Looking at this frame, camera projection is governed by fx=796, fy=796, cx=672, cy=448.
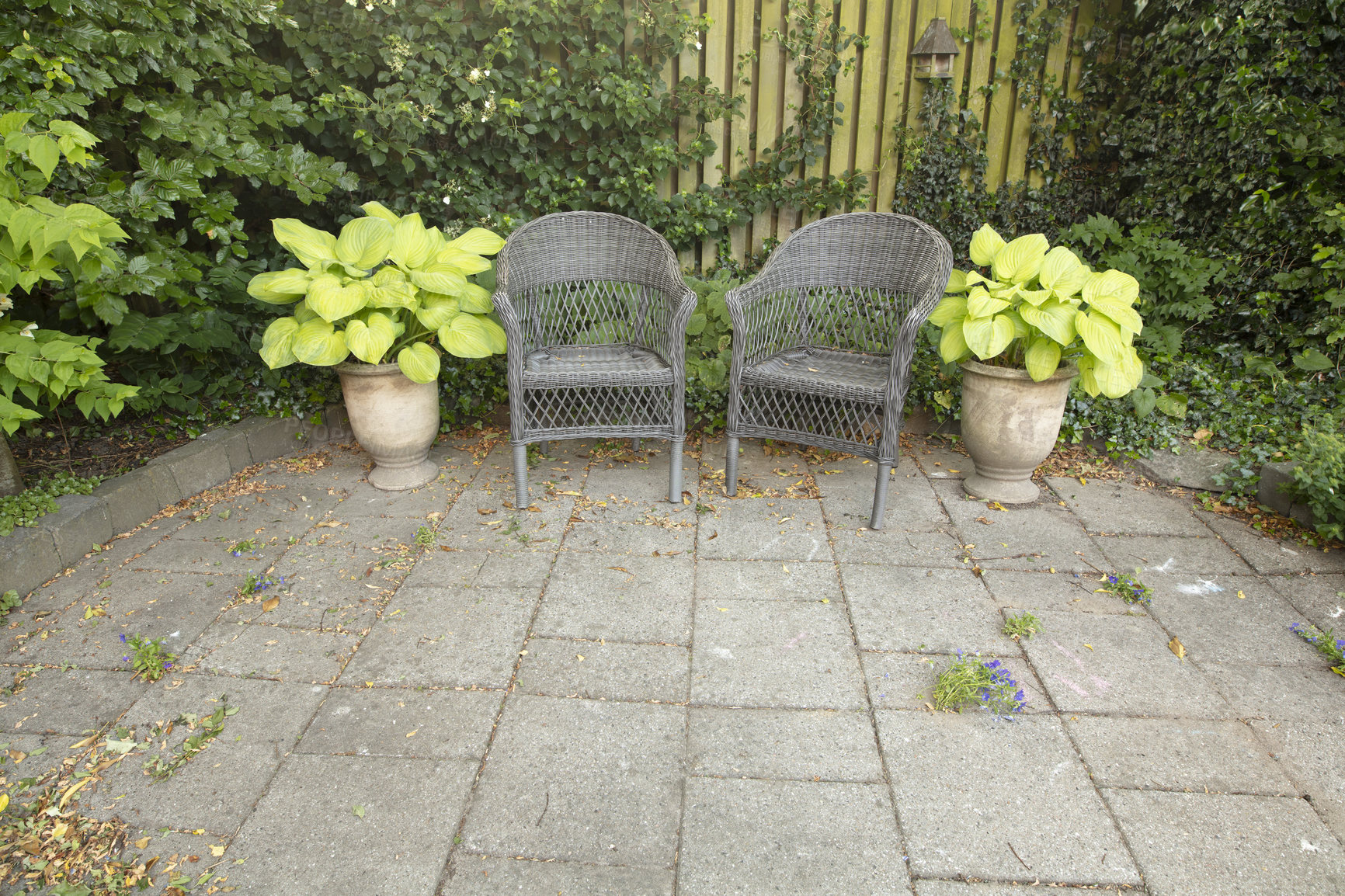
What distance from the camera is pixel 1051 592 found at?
2387 mm

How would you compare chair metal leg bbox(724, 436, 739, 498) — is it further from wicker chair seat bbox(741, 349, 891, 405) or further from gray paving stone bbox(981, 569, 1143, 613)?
gray paving stone bbox(981, 569, 1143, 613)

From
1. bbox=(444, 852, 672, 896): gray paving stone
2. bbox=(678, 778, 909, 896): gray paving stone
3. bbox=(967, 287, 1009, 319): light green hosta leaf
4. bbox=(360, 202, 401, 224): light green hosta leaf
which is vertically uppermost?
bbox=(360, 202, 401, 224): light green hosta leaf

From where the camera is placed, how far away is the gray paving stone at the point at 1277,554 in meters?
2.50

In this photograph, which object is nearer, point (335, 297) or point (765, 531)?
point (335, 297)

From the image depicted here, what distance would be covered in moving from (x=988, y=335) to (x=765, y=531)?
38.5 inches

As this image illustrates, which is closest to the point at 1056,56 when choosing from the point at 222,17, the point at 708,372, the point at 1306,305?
the point at 1306,305

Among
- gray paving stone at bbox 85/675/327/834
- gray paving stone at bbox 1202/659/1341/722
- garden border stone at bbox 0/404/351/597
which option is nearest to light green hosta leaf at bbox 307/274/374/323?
garden border stone at bbox 0/404/351/597

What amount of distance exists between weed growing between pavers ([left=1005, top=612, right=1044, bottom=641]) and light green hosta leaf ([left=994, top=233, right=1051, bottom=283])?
1143 mm

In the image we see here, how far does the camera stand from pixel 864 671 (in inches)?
80.1

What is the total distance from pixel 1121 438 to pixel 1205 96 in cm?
165

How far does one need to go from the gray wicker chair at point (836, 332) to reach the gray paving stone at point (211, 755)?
1680 millimetres

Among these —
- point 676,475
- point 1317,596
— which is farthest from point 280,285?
point 1317,596

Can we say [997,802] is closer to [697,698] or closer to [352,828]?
[697,698]

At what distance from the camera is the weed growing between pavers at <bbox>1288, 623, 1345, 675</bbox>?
2061mm
